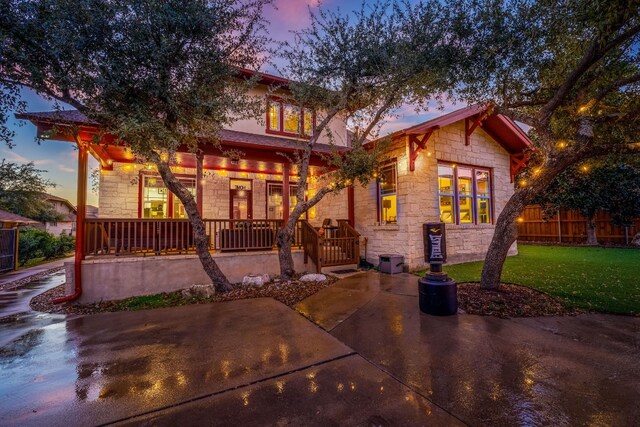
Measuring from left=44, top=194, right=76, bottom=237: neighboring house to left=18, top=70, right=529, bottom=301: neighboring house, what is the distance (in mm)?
24634

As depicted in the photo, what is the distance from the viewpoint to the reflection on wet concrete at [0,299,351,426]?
2.32 meters

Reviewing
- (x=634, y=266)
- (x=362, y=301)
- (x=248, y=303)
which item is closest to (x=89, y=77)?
(x=248, y=303)

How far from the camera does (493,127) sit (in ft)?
32.6

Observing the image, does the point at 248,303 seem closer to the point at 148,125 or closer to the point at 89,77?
the point at 148,125

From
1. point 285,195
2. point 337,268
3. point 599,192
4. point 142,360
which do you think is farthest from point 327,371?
point 599,192

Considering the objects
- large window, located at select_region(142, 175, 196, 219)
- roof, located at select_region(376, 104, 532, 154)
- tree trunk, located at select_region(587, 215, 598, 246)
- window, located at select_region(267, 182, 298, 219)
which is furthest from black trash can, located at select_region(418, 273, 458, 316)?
tree trunk, located at select_region(587, 215, 598, 246)

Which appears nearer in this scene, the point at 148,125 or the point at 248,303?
the point at 148,125

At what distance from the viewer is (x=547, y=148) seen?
17.1ft

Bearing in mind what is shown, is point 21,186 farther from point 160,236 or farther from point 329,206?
point 329,206

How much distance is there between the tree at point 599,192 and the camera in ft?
41.1

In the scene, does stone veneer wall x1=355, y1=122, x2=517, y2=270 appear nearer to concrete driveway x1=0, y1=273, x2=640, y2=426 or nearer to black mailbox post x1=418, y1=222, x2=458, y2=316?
black mailbox post x1=418, y1=222, x2=458, y2=316

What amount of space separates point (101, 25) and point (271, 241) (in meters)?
5.84

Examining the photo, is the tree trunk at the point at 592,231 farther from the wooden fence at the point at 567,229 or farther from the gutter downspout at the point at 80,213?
the gutter downspout at the point at 80,213

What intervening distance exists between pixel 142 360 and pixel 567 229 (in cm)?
2038
